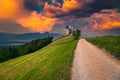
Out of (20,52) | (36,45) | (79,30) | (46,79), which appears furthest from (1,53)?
(46,79)

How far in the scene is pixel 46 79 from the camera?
82.0 feet

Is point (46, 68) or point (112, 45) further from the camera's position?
point (112, 45)

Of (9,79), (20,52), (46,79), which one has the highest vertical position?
(46,79)

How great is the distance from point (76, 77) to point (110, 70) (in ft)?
15.1

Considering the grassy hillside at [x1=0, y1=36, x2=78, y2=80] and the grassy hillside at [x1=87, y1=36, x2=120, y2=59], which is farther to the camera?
the grassy hillside at [x1=87, y1=36, x2=120, y2=59]

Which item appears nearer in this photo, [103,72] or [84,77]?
[84,77]

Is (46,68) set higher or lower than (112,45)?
lower

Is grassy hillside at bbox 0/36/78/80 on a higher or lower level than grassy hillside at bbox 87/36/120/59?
lower

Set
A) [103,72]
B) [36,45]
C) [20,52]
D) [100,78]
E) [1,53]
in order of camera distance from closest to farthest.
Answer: [100,78]
[103,72]
[1,53]
[20,52]
[36,45]

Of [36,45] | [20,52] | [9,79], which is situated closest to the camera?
[9,79]

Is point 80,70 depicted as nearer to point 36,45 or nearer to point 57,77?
point 57,77

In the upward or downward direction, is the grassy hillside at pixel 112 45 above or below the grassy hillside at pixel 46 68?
above

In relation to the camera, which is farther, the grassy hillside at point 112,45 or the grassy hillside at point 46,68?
the grassy hillside at point 112,45

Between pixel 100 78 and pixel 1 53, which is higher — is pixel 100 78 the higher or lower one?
the higher one
